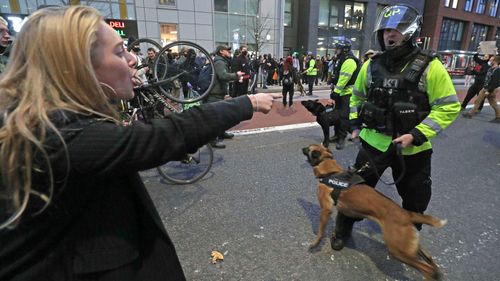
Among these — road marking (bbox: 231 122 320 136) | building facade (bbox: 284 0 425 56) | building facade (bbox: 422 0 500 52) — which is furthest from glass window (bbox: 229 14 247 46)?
building facade (bbox: 422 0 500 52)

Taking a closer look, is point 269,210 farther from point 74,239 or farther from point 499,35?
point 499,35

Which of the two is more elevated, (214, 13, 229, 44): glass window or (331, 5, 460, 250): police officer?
(214, 13, 229, 44): glass window

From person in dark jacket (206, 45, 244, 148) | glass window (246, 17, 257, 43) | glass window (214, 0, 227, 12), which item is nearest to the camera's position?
person in dark jacket (206, 45, 244, 148)

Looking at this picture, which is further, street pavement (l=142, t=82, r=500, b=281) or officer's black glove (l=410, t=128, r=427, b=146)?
street pavement (l=142, t=82, r=500, b=281)

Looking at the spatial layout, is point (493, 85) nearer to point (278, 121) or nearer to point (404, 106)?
point (278, 121)

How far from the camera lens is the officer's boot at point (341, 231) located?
290 centimetres

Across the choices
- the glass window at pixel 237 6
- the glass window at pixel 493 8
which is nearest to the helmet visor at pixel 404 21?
the glass window at pixel 237 6

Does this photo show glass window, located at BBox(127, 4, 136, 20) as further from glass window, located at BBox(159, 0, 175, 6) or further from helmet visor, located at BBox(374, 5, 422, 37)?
helmet visor, located at BBox(374, 5, 422, 37)

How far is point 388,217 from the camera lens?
2.31m

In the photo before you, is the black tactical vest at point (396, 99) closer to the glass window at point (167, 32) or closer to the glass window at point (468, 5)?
the glass window at point (167, 32)

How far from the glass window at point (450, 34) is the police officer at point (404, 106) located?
3986 cm

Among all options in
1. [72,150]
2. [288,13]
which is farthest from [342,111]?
[288,13]

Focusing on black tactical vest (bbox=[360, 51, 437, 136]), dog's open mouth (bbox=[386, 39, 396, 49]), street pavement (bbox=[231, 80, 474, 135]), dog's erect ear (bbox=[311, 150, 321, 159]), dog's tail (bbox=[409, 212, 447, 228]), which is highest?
dog's open mouth (bbox=[386, 39, 396, 49])

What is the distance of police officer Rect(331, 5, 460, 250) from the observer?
7.79 ft
